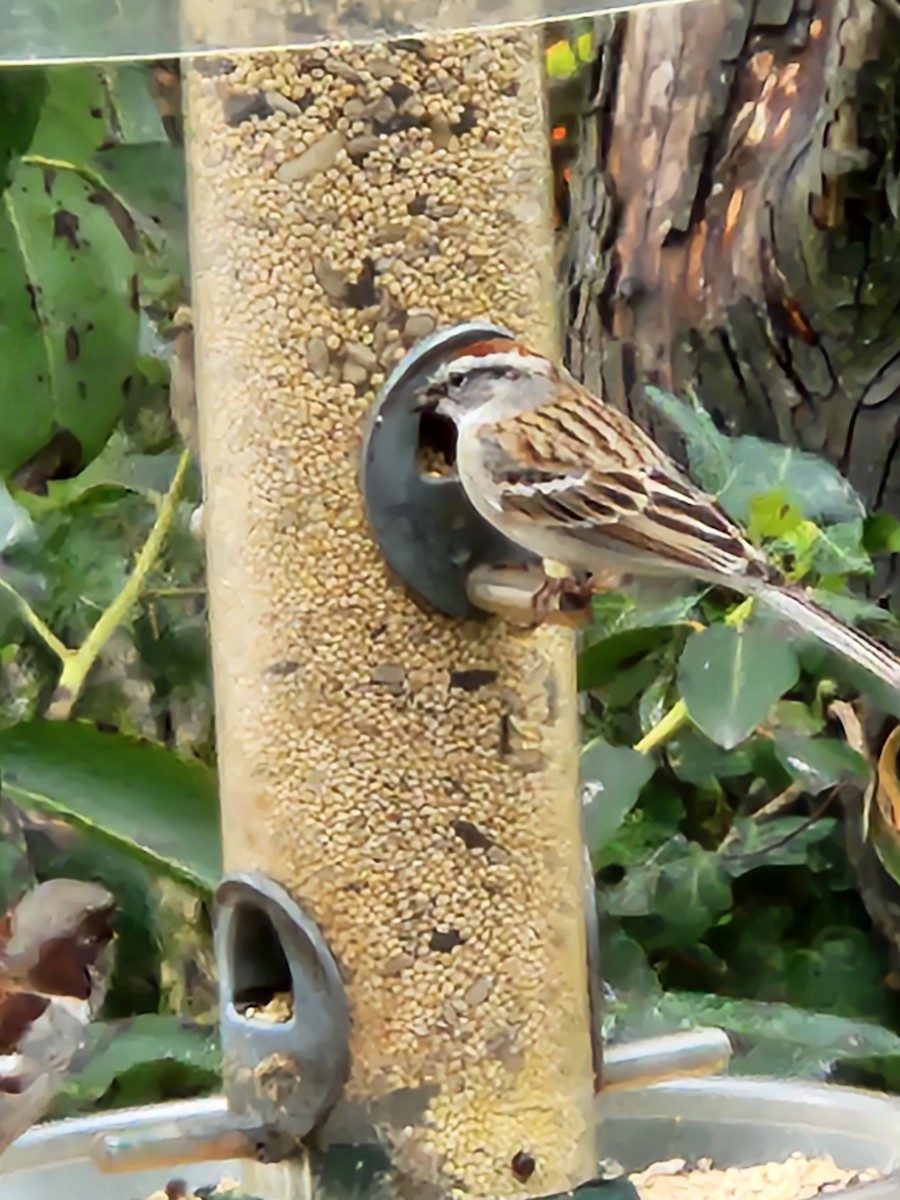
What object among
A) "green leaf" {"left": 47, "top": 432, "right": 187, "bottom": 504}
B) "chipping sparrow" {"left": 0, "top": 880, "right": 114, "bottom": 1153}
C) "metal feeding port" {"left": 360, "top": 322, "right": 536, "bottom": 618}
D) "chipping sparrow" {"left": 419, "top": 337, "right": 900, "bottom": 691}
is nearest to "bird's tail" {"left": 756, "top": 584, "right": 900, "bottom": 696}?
"chipping sparrow" {"left": 419, "top": 337, "right": 900, "bottom": 691}

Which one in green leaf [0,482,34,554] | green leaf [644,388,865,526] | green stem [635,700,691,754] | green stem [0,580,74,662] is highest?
green leaf [0,482,34,554]

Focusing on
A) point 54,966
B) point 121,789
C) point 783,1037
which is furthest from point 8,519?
point 783,1037

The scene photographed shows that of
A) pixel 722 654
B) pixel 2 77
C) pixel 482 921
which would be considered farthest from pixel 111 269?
pixel 482 921

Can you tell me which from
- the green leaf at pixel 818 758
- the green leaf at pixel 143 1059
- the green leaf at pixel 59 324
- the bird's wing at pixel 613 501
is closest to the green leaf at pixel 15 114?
the green leaf at pixel 59 324

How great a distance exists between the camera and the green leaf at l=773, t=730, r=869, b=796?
4.51 feet

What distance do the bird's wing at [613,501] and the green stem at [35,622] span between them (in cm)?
57

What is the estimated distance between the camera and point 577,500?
3.06 feet

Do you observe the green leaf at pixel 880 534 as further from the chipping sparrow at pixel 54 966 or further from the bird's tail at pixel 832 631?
the chipping sparrow at pixel 54 966

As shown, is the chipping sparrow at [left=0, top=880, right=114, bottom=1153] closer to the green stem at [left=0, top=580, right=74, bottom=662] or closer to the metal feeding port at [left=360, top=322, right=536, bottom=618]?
the green stem at [left=0, top=580, right=74, bottom=662]

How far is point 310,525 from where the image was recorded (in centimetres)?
92

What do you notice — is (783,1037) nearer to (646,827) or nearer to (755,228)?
(646,827)

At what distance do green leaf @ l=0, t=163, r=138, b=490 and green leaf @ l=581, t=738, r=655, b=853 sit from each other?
404 mm

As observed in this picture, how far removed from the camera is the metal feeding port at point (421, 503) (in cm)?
91

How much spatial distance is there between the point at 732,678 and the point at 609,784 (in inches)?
6.0
